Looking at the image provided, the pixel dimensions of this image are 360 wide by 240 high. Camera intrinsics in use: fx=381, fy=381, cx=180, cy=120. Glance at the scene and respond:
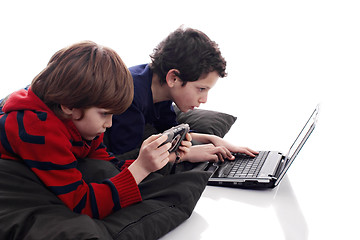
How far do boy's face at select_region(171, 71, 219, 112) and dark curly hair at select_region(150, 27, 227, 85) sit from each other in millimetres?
20

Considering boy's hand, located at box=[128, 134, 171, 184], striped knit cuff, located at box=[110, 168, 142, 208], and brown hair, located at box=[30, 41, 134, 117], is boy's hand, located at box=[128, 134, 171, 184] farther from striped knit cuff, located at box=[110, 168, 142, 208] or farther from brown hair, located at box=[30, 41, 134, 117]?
brown hair, located at box=[30, 41, 134, 117]

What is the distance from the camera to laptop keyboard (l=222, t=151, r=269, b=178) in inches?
50.9

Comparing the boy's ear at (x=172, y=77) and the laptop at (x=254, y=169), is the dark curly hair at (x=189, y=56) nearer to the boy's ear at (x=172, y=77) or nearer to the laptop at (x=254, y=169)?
the boy's ear at (x=172, y=77)

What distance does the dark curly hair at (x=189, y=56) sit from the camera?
145 cm

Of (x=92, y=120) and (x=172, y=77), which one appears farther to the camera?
(x=172, y=77)

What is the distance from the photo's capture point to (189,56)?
145 centimetres

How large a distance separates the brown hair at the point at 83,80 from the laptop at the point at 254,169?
0.44m

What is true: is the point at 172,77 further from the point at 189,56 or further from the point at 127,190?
the point at 127,190

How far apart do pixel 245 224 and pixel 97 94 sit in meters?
0.53

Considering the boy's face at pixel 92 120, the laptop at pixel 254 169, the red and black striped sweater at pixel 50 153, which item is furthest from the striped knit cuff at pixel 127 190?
the laptop at pixel 254 169

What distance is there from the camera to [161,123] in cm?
169

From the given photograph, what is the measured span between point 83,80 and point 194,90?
613 mm

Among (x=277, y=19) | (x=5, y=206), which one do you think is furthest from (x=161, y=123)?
(x=277, y=19)

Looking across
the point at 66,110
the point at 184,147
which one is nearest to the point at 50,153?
the point at 66,110
